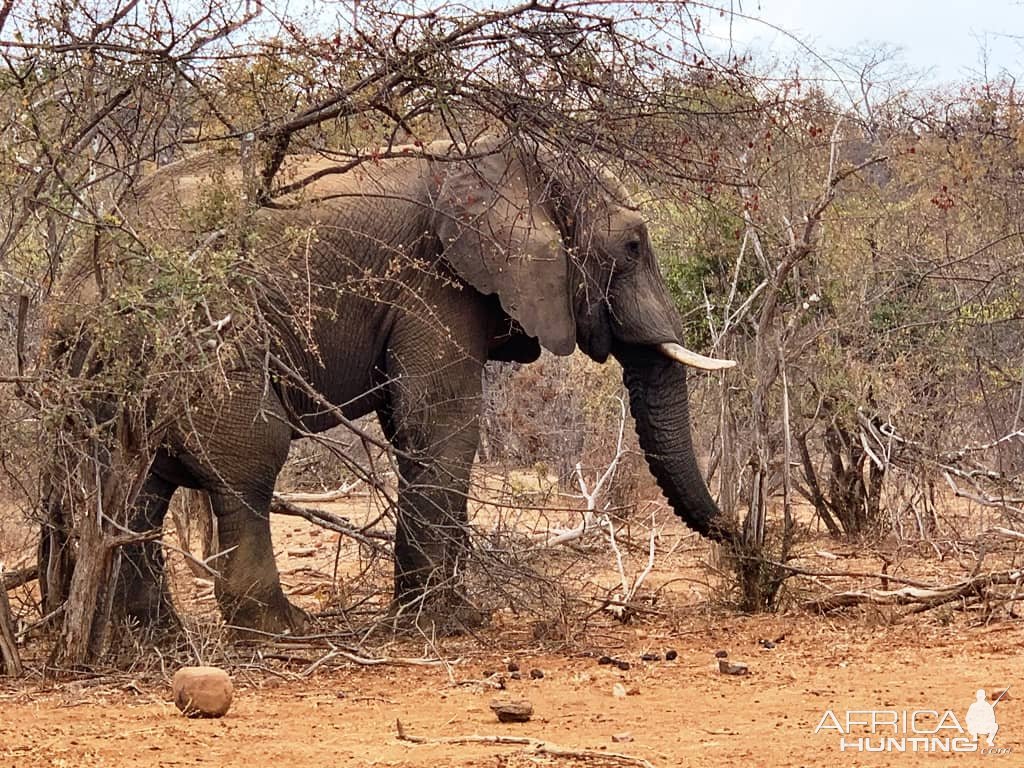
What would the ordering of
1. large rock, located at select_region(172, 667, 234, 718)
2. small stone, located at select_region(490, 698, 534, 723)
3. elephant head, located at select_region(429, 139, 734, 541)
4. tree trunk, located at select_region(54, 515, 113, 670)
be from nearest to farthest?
small stone, located at select_region(490, 698, 534, 723) → large rock, located at select_region(172, 667, 234, 718) → tree trunk, located at select_region(54, 515, 113, 670) → elephant head, located at select_region(429, 139, 734, 541)

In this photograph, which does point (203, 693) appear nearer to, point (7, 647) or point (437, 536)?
point (7, 647)

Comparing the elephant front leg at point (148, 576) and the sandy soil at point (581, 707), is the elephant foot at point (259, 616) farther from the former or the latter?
the sandy soil at point (581, 707)

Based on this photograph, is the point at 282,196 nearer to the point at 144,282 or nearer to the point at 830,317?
the point at 144,282

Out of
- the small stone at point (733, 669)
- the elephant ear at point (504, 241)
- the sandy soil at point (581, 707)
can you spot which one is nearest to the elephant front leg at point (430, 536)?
the sandy soil at point (581, 707)

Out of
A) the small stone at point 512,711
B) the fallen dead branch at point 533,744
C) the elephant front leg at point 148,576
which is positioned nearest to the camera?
the fallen dead branch at point 533,744

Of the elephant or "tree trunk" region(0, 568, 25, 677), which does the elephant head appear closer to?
the elephant

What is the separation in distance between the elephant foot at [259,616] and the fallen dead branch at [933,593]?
107 inches

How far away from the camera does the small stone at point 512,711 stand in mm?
5688

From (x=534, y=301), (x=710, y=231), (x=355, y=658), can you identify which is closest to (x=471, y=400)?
(x=534, y=301)

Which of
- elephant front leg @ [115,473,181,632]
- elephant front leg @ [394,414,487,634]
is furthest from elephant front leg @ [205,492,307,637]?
elephant front leg @ [394,414,487,634]

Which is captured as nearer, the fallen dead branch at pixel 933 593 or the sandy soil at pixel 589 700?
the sandy soil at pixel 589 700

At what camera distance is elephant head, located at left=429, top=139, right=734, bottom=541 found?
8.41 meters

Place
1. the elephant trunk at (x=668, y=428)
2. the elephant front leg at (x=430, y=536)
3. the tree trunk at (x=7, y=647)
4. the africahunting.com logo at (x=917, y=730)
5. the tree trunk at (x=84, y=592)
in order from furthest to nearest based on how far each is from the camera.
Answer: the elephant trunk at (x=668, y=428) < the elephant front leg at (x=430, y=536) < the tree trunk at (x=7, y=647) < the tree trunk at (x=84, y=592) < the africahunting.com logo at (x=917, y=730)

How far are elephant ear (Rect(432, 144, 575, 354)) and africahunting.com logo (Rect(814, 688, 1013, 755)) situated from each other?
3478 mm
